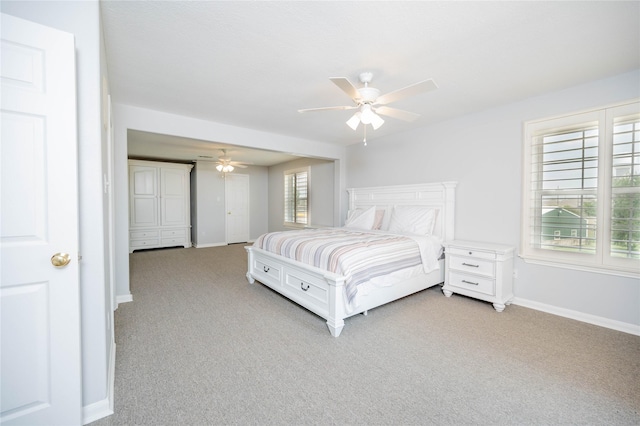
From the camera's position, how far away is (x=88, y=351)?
149 cm

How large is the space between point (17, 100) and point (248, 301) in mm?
2697

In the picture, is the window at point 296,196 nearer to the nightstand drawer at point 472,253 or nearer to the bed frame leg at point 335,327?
the nightstand drawer at point 472,253

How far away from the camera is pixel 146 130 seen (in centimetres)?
363

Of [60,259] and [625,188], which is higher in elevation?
[625,188]

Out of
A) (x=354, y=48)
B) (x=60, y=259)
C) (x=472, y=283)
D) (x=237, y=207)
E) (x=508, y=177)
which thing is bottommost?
(x=472, y=283)

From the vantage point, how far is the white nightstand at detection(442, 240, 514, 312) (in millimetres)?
3129

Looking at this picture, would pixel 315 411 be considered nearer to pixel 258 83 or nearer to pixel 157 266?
pixel 258 83

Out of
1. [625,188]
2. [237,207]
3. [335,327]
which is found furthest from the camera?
[237,207]

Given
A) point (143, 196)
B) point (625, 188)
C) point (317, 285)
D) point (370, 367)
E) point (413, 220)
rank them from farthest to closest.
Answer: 1. point (143, 196)
2. point (413, 220)
3. point (317, 285)
4. point (625, 188)
5. point (370, 367)

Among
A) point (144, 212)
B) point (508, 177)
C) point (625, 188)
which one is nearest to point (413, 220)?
point (508, 177)

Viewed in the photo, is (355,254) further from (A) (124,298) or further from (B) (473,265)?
(A) (124,298)

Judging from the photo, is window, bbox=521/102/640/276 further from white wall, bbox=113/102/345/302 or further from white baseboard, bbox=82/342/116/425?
white baseboard, bbox=82/342/116/425

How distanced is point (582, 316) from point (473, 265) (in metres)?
1.09

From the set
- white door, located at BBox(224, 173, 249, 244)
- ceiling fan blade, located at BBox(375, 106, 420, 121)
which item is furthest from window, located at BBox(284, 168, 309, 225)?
ceiling fan blade, located at BBox(375, 106, 420, 121)
